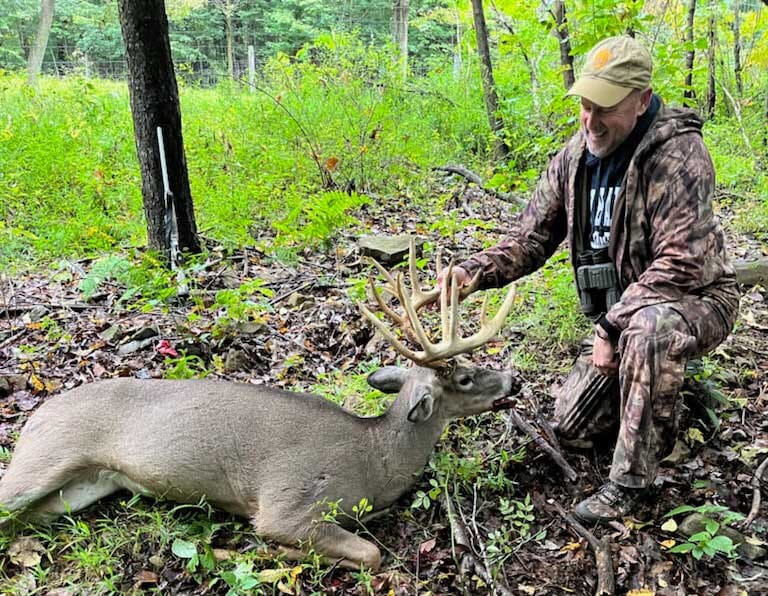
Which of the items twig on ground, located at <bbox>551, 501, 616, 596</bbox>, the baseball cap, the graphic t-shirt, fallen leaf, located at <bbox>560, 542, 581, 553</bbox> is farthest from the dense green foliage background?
fallen leaf, located at <bbox>560, 542, 581, 553</bbox>

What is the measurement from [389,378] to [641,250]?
153cm

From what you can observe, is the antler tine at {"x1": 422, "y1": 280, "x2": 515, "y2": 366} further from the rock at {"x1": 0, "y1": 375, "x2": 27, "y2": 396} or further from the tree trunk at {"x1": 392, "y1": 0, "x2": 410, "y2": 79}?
the tree trunk at {"x1": 392, "y1": 0, "x2": 410, "y2": 79}

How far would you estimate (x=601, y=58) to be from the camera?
3609 mm

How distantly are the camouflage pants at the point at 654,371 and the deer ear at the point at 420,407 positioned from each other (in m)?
0.95

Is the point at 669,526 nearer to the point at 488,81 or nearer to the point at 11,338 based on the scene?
the point at 11,338

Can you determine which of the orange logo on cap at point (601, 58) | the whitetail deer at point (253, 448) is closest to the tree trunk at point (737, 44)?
the orange logo on cap at point (601, 58)

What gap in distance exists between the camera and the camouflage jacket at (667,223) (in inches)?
137

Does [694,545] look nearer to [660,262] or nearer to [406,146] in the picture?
[660,262]

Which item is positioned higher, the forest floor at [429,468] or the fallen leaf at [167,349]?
the fallen leaf at [167,349]

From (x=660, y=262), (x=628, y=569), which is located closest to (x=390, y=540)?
(x=628, y=569)

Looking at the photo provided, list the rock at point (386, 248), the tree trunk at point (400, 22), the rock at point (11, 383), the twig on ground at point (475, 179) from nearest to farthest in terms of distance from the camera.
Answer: the rock at point (11, 383), the rock at point (386, 248), the twig on ground at point (475, 179), the tree trunk at point (400, 22)

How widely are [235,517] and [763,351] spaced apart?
12.1ft

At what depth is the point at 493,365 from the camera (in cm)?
493

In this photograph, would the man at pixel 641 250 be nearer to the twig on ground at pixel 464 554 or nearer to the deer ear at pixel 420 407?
the twig on ground at pixel 464 554
